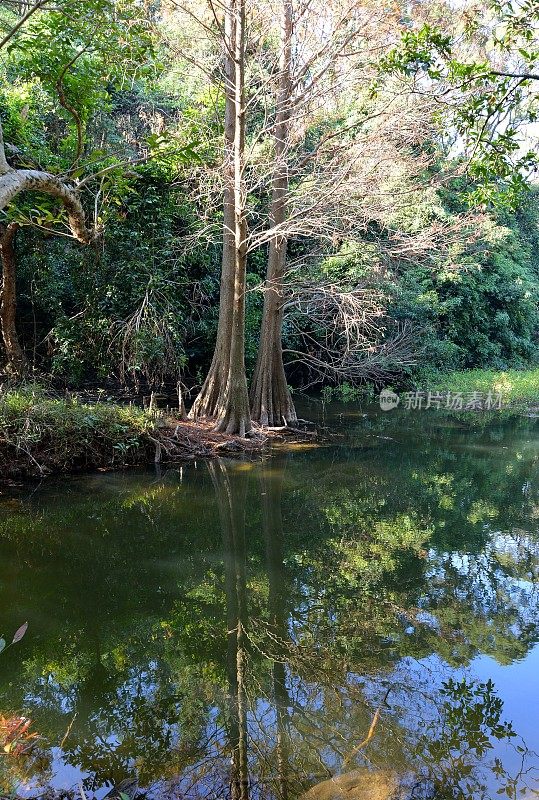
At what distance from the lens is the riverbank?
790cm

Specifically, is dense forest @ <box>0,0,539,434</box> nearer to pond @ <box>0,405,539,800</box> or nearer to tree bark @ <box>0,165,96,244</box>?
tree bark @ <box>0,165,96,244</box>

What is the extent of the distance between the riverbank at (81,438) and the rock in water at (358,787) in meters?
5.81

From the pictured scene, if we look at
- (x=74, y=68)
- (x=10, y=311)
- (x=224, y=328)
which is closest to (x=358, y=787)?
(x=74, y=68)

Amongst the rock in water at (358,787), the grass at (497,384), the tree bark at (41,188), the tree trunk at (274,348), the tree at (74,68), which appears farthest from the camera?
the grass at (497,384)

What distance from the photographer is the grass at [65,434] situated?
7.87 meters

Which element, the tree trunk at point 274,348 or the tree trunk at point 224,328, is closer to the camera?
the tree trunk at point 224,328

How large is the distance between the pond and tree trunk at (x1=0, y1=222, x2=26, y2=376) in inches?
145

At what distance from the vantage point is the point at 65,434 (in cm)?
826

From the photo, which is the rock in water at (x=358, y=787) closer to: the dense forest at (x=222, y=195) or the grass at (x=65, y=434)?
the grass at (x=65, y=434)

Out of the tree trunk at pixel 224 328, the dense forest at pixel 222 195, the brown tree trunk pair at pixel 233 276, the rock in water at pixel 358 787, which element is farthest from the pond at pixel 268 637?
the dense forest at pixel 222 195

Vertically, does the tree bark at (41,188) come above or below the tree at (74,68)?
below

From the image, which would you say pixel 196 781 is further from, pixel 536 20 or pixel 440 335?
pixel 440 335

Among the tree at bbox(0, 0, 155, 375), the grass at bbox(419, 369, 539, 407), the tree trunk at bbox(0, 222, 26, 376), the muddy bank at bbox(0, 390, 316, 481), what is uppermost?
the tree at bbox(0, 0, 155, 375)

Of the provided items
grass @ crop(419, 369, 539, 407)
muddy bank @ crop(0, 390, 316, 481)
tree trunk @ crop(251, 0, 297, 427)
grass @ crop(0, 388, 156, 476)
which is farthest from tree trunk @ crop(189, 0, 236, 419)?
grass @ crop(419, 369, 539, 407)
